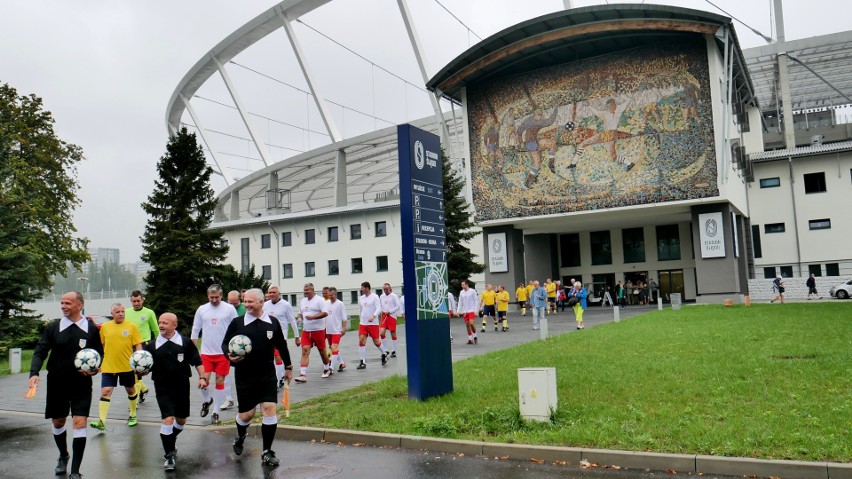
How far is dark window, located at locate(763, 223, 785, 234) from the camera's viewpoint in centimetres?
4739

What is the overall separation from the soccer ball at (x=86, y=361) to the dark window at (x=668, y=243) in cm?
4693

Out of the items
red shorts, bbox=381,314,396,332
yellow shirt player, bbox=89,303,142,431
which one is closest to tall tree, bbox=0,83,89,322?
red shorts, bbox=381,314,396,332

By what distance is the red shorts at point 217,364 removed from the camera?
419 inches

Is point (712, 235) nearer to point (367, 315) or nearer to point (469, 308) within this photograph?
point (469, 308)

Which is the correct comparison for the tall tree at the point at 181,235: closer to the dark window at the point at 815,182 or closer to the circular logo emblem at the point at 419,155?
the circular logo emblem at the point at 419,155

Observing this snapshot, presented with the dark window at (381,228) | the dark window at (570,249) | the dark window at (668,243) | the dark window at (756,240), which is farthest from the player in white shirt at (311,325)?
the dark window at (756,240)

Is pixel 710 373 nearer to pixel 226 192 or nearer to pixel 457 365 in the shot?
pixel 457 365

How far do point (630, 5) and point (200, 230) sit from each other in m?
25.6

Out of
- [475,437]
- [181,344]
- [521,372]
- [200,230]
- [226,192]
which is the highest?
[226,192]

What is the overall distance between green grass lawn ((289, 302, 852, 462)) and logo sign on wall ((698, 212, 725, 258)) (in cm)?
2383

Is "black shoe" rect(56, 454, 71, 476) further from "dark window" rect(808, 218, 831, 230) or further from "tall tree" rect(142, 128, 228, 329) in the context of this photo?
"dark window" rect(808, 218, 831, 230)

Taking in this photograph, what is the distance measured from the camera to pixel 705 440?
710 centimetres

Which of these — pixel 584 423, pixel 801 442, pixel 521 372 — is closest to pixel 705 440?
pixel 801 442

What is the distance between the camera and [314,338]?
47.9 ft
